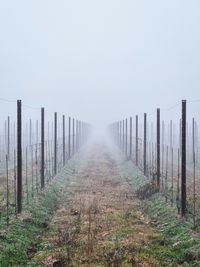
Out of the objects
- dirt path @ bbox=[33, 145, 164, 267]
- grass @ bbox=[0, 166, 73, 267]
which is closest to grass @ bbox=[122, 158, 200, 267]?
dirt path @ bbox=[33, 145, 164, 267]

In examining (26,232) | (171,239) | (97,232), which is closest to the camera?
(171,239)

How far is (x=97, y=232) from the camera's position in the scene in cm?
1515

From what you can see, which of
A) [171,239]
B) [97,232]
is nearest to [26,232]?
[97,232]

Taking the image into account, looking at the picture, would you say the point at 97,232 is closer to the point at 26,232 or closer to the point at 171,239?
the point at 26,232

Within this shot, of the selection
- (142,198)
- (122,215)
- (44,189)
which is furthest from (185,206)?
(44,189)

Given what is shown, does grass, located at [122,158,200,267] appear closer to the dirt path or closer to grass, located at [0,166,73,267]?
the dirt path

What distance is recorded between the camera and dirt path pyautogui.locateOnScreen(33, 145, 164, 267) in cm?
1209

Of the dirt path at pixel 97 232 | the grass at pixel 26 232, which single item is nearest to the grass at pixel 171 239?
the dirt path at pixel 97 232

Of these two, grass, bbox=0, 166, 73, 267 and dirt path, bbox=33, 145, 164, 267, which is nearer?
dirt path, bbox=33, 145, 164, 267

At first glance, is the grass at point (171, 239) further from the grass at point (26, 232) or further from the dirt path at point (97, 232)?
the grass at point (26, 232)

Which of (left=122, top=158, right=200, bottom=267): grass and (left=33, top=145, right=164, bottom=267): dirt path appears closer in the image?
(left=33, top=145, right=164, bottom=267): dirt path

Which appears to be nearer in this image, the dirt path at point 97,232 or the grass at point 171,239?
the dirt path at point 97,232

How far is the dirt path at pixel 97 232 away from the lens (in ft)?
39.7

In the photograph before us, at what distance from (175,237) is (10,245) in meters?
4.65
